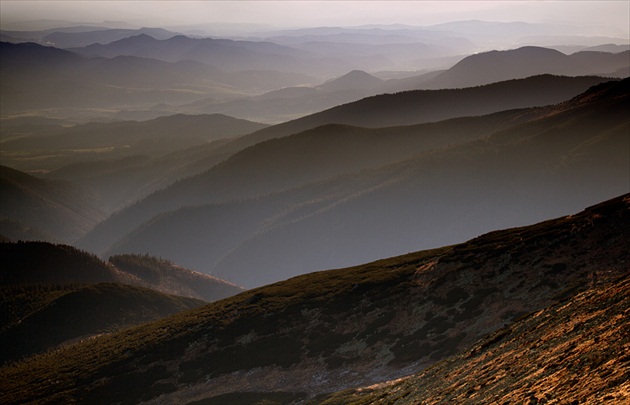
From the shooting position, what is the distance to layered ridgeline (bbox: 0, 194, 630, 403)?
201ft

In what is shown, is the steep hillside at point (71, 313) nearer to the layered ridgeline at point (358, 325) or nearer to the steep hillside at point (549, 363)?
the layered ridgeline at point (358, 325)

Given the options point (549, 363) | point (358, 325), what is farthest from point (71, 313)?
point (549, 363)

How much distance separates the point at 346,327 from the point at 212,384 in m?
19.4

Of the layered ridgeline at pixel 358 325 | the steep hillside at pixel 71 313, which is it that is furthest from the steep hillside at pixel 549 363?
the steep hillside at pixel 71 313

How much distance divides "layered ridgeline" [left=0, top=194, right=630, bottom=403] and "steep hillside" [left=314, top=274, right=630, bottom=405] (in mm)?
574

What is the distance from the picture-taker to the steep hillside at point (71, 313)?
159125 mm

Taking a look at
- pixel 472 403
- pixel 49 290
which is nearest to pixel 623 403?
pixel 472 403

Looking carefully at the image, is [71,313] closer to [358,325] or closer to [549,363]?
[358,325]

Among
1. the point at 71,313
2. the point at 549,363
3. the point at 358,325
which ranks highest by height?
the point at 549,363

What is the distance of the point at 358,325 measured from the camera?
256 feet

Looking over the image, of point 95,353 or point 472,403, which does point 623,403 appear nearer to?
point 472,403

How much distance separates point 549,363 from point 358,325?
49.9 metres

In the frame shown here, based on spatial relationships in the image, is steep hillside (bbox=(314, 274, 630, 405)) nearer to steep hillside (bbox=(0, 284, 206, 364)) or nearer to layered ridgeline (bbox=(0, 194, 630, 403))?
layered ridgeline (bbox=(0, 194, 630, 403))

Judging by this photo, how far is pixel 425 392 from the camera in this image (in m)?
39.9
